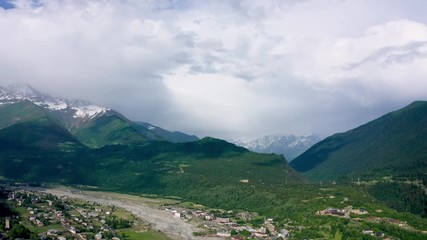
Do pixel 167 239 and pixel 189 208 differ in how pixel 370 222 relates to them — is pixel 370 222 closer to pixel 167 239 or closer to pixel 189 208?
pixel 167 239

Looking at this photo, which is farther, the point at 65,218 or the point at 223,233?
the point at 65,218

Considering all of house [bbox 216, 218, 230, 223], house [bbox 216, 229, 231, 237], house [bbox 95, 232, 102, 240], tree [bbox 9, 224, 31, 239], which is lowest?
house [bbox 216, 229, 231, 237]

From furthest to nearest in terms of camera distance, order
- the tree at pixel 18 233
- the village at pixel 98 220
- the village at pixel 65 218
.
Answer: the village at pixel 98 220 < the village at pixel 65 218 < the tree at pixel 18 233

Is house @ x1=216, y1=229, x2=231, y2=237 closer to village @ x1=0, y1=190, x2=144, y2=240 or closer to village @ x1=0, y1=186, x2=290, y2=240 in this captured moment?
village @ x1=0, y1=186, x2=290, y2=240

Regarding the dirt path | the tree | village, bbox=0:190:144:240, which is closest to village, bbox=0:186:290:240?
village, bbox=0:190:144:240

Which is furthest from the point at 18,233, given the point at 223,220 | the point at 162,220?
the point at 223,220

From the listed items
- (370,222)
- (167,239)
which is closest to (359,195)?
(370,222)

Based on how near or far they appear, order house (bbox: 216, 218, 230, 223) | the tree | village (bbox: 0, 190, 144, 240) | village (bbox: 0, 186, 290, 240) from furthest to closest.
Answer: house (bbox: 216, 218, 230, 223), village (bbox: 0, 186, 290, 240), village (bbox: 0, 190, 144, 240), the tree

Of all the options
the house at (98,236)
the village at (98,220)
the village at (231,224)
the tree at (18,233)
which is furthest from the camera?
the village at (231,224)

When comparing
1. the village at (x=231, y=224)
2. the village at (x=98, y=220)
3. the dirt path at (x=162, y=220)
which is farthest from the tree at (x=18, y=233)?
the village at (x=231, y=224)

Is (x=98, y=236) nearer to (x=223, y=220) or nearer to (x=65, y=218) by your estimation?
(x=65, y=218)

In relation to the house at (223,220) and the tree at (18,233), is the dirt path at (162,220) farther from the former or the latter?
the tree at (18,233)

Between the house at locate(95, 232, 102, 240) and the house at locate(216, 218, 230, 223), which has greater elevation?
the house at locate(216, 218, 230, 223)

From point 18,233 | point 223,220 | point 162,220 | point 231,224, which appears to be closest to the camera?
point 18,233
